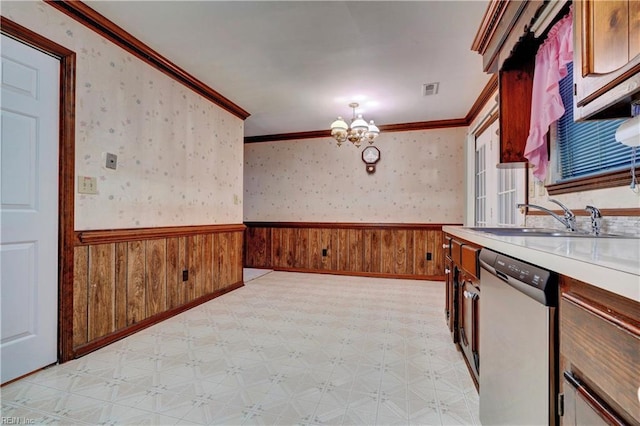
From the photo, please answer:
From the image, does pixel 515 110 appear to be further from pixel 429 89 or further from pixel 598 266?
pixel 598 266

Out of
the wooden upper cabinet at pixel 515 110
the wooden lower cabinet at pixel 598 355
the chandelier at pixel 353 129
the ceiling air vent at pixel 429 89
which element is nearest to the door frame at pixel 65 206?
the chandelier at pixel 353 129

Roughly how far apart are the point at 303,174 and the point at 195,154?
2200 mm

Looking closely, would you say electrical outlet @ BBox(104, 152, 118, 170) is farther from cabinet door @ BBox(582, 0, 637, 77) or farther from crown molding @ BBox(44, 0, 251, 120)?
cabinet door @ BBox(582, 0, 637, 77)

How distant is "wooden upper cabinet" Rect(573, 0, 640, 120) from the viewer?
0.96 metres

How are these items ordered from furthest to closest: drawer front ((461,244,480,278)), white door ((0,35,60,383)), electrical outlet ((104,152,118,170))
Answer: electrical outlet ((104,152,118,170))
white door ((0,35,60,383))
drawer front ((461,244,480,278))

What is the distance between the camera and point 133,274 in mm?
2426

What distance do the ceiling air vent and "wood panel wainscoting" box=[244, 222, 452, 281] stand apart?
1.91 m

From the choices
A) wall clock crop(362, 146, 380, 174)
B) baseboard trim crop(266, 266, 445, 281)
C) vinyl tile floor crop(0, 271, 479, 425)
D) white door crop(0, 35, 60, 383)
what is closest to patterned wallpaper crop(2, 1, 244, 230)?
white door crop(0, 35, 60, 383)

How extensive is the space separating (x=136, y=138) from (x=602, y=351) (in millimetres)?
2884

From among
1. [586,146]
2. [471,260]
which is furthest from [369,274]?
[586,146]

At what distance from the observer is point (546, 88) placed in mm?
1748

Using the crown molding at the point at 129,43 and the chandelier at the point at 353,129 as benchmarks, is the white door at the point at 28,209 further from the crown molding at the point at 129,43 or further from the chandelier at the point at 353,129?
the chandelier at the point at 353,129

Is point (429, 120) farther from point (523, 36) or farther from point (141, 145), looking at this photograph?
point (141, 145)

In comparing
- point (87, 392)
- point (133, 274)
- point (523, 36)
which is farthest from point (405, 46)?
point (87, 392)
